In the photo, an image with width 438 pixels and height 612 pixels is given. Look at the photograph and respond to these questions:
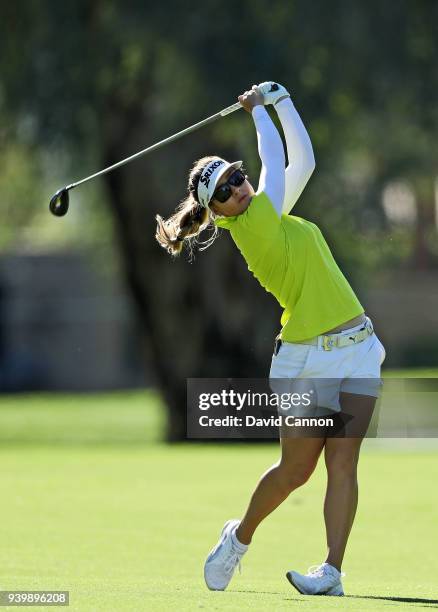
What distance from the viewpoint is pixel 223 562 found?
23.0 feet

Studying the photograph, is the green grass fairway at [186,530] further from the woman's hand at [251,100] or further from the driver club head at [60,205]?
the woman's hand at [251,100]

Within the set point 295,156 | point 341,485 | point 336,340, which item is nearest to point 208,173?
point 295,156

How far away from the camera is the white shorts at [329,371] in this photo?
6844 millimetres

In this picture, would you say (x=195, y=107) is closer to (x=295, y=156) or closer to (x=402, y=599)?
(x=295, y=156)

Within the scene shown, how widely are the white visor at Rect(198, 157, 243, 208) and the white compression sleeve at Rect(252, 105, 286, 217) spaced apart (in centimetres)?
13

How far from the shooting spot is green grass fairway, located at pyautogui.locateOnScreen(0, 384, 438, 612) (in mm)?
6750

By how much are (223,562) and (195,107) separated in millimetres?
12615

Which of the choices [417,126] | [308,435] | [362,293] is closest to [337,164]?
[417,126]

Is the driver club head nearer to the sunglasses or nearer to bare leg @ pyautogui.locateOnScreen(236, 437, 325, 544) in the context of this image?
the sunglasses

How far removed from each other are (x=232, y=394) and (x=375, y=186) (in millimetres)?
19090

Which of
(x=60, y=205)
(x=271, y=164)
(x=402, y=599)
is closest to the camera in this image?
(x=402, y=599)

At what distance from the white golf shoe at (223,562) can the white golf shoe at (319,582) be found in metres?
0.35

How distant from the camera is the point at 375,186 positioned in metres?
27.0

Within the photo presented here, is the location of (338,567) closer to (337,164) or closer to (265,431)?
(265,431)
